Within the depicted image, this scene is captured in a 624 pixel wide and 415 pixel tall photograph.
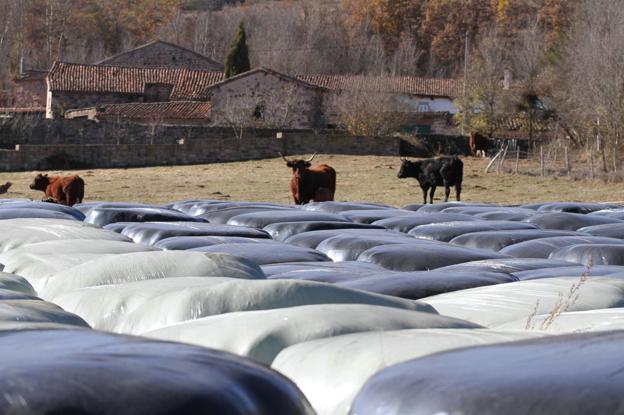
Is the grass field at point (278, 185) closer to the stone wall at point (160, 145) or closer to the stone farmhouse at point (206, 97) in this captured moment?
the stone wall at point (160, 145)

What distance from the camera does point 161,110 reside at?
49.0m

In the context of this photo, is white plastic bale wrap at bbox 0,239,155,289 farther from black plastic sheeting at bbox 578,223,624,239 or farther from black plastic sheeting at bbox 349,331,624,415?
black plastic sheeting at bbox 578,223,624,239

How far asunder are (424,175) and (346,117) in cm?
2180

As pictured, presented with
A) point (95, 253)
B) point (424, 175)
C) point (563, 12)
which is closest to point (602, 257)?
point (95, 253)

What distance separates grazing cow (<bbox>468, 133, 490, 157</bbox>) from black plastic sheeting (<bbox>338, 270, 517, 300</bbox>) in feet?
106

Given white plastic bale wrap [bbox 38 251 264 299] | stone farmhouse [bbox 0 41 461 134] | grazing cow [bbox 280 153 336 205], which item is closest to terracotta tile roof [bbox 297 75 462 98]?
stone farmhouse [bbox 0 41 461 134]

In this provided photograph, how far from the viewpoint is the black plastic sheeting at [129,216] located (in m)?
10.5

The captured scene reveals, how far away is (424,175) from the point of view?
24.1 meters

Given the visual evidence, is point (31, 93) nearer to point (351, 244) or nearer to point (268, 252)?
point (351, 244)

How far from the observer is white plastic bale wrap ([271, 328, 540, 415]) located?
2.75 meters

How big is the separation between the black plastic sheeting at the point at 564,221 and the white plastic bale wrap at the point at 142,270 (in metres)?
5.65

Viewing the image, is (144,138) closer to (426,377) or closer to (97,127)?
(97,127)

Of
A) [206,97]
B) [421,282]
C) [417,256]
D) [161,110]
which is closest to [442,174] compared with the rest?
[417,256]

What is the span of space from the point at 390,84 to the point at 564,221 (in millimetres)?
46248
